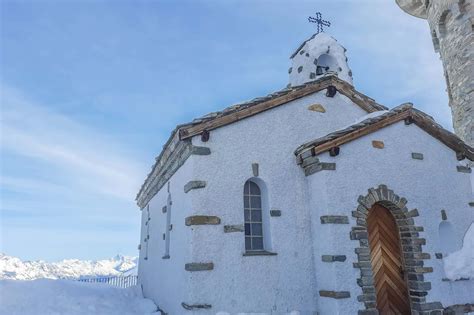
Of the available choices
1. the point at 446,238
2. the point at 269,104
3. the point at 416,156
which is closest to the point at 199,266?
the point at 269,104

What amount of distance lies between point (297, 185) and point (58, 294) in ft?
26.9

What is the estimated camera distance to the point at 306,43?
40.1 feet

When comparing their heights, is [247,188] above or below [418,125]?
below

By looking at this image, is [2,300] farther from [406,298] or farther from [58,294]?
[406,298]

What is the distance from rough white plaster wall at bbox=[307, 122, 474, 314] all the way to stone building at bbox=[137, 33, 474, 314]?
3 cm

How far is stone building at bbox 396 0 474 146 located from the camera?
14281 mm

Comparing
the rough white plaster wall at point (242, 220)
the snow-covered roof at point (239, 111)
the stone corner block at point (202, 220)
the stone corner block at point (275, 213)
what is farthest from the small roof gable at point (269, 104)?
the stone corner block at point (275, 213)

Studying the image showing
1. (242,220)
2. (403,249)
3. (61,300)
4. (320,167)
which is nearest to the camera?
(242,220)

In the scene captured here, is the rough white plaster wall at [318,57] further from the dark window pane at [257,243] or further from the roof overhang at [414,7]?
the roof overhang at [414,7]

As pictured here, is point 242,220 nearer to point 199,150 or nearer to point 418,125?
point 199,150

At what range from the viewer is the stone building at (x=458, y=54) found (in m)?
14.3

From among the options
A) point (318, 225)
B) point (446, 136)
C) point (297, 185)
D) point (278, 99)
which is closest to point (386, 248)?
point (318, 225)

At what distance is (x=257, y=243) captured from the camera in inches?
311

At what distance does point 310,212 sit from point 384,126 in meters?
2.98
